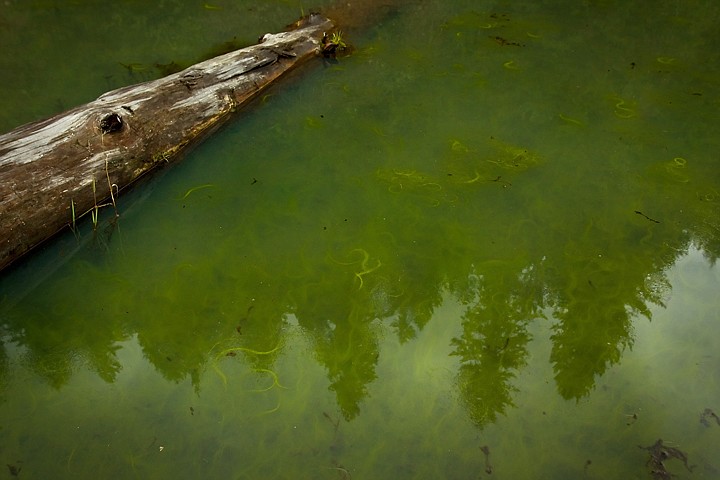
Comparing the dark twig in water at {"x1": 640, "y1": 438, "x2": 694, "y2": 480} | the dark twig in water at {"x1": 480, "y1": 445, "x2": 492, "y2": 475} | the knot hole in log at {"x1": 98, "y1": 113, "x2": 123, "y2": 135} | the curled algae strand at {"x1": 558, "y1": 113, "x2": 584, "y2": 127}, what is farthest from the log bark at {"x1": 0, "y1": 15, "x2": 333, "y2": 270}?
the dark twig in water at {"x1": 640, "y1": 438, "x2": 694, "y2": 480}

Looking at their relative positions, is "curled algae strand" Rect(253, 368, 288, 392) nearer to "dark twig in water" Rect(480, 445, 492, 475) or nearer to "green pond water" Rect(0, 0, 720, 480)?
"green pond water" Rect(0, 0, 720, 480)

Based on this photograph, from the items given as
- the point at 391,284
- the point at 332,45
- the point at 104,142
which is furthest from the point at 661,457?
the point at 332,45

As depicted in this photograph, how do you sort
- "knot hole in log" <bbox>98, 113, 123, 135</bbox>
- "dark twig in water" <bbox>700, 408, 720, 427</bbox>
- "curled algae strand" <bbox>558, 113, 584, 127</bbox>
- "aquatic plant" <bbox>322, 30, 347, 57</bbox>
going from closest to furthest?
"dark twig in water" <bbox>700, 408, 720, 427</bbox>
"knot hole in log" <bbox>98, 113, 123, 135</bbox>
"curled algae strand" <bbox>558, 113, 584, 127</bbox>
"aquatic plant" <bbox>322, 30, 347, 57</bbox>

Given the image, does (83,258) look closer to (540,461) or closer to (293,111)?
(293,111)

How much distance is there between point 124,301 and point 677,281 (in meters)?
2.81

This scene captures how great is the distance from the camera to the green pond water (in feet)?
6.36

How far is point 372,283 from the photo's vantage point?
2.44 metres

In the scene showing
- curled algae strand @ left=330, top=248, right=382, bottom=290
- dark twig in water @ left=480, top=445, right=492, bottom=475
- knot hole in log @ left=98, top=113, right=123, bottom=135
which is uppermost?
knot hole in log @ left=98, top=113, right=123, bottom=135

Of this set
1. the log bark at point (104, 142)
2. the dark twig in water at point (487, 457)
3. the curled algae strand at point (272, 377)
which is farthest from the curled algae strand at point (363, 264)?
the log bark at point (104, 142)

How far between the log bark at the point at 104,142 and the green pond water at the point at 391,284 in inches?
5.1

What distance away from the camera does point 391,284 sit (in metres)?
2.45

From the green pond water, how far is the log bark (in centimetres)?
13

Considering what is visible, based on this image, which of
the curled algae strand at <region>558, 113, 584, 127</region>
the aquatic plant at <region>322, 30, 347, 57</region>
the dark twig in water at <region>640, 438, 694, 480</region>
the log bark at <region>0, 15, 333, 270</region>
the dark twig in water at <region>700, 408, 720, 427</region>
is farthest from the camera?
the aquatic plant at <region>322, 30, 347, 57</region>

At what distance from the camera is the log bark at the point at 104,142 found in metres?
2.45
